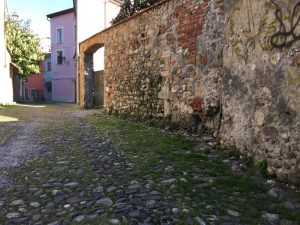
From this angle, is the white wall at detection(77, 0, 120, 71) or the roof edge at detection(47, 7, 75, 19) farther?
the roof edge at detection(47, 7, 75, 19)

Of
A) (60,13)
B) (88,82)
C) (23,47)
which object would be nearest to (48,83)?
(60,13)

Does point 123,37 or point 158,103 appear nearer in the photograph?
point 158,103

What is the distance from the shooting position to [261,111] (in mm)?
3877

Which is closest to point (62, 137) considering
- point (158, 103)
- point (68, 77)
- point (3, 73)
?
point (158, 103)

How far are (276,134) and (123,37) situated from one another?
674cm

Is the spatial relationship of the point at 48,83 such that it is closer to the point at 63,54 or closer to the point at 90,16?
the point at 63,54

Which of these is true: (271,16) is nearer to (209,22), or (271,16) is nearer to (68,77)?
(209,22)

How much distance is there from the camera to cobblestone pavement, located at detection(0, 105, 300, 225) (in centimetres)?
267

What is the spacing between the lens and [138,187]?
3338 mm

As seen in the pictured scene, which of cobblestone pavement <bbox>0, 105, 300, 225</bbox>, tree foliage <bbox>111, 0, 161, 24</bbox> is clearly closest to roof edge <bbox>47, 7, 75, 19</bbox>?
tree foliage <bbox>111, 0, 161, 24</bbox>

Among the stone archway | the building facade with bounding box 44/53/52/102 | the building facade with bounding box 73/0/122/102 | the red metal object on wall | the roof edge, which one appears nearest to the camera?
the red metal object on wall

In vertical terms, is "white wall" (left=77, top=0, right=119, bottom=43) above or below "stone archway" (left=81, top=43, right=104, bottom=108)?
above

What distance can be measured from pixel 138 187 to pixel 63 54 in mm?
30234

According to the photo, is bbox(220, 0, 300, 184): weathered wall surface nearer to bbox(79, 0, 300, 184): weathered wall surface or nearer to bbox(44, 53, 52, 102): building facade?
bbox(79, 0, 300, 184): weathered wall surface
